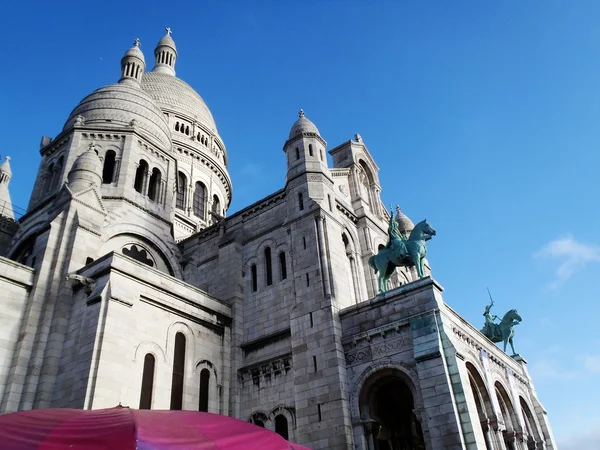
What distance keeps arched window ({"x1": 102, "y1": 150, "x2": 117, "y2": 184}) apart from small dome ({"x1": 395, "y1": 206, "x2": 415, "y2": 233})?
19866 millimetres

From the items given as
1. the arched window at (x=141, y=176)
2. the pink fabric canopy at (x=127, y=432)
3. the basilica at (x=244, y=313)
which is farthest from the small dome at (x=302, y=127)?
the pink fabric canopy at (x=127, y=432)

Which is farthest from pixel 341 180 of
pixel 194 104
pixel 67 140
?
pixel 194 104

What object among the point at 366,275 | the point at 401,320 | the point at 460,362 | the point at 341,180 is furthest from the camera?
the point at 341,180

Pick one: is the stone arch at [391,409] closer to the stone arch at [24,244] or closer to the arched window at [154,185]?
the arched window at [154,185]

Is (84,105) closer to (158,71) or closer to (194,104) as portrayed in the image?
(194,104)

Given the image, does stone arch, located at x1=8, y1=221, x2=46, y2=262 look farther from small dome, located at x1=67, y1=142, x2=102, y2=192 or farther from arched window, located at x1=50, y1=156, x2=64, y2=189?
arched window, located at x1=50, y1=156, x2=64, y2=189

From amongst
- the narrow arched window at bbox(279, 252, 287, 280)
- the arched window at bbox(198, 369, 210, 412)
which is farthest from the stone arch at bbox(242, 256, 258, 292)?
the arched window at bbox(198, 369, 210, 412)

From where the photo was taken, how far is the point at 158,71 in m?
56.9

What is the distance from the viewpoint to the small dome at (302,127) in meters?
29.6

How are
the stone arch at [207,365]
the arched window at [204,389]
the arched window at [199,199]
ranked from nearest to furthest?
the arched window at [204,389]
the stone arch at [207,365]
the arched window at [199,199]

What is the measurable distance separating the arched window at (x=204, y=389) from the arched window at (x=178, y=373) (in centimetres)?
111

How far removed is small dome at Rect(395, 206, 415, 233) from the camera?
37.8 m

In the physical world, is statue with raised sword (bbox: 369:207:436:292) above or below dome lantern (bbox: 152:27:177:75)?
below

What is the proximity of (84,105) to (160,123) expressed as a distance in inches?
197
